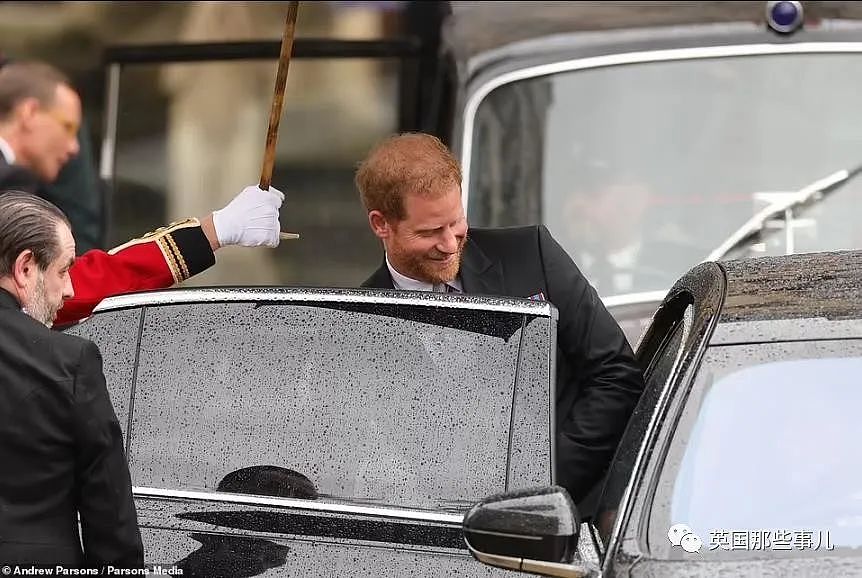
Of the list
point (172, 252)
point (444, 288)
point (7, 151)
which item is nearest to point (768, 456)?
point (444, 288)

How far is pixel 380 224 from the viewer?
14.4 feet

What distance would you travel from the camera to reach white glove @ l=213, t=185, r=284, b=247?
4645 millimetres

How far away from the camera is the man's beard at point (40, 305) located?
349 cm

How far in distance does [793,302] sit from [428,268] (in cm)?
110

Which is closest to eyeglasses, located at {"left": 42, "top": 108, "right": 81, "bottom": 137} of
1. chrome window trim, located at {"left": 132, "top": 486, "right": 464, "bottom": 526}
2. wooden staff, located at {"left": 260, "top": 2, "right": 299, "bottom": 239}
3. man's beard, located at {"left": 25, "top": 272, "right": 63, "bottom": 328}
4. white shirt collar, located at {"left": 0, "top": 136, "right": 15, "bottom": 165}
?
white shirt collar, located at {"left": 0, "top": 136, "right": 15, "bottom": 165}

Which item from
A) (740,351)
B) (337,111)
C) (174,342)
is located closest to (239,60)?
(337,111)

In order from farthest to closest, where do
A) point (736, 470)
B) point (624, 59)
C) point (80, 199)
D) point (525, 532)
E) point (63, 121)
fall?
point (80, 199) < point (624, 59) < point (63, 121) < point (736, 470) < point (525, 532)

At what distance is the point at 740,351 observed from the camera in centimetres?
328

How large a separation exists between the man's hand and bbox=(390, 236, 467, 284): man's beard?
55 cm

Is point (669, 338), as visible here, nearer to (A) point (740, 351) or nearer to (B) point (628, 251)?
(A) point (740, 351)

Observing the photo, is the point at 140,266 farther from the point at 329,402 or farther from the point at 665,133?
the point at 665,133

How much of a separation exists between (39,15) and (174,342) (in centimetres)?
558

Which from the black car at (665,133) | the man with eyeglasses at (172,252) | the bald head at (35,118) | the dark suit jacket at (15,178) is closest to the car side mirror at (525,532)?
the man with eyeglasses at (172,252)

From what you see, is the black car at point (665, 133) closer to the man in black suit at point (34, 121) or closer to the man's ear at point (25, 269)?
the man in black suit at point (34, 121)
